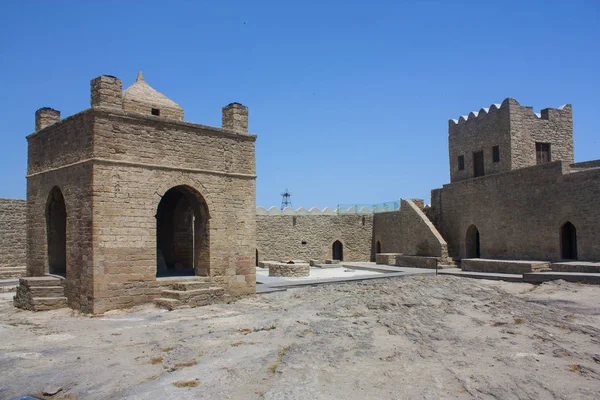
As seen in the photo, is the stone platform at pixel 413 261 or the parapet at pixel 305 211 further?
the parapet at pixel 305 211

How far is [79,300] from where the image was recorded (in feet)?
36.2

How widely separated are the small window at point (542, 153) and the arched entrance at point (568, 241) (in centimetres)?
526

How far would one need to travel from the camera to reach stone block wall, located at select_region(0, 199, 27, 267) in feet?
58.3

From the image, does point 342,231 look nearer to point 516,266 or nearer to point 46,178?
point 516,266

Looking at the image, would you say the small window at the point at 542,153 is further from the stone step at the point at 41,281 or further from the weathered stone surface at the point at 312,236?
the stone step at the point at 41,281

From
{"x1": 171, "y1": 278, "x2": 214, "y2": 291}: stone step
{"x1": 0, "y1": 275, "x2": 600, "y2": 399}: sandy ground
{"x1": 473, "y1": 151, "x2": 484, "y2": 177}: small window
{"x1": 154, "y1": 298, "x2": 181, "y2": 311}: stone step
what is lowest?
{"x1": 0, "y1": 275, "x2": 600, "y2": 399}: sandy ground

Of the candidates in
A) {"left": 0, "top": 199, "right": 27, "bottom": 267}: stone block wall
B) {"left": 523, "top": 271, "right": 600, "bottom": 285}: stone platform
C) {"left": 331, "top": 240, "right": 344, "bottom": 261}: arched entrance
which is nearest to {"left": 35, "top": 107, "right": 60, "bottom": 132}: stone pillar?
{"left": 0, "top": 199, "right": 27, "bottom": 267}: stone block wall

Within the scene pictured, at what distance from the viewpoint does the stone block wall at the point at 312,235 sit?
25.2 m

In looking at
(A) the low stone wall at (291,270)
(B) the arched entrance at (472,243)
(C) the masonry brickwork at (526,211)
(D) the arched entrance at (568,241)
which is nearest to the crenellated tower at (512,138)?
(C) the masonry brickwork at (526,211)

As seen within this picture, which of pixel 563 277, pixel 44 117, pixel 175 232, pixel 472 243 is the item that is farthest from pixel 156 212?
pixel 472 243

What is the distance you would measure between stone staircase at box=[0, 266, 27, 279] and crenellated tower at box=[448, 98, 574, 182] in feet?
64.8

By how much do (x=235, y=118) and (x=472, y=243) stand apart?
14166mm

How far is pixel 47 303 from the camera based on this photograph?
1146 cm

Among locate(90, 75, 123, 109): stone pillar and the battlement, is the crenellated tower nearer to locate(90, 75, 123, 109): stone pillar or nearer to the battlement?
the battlement
